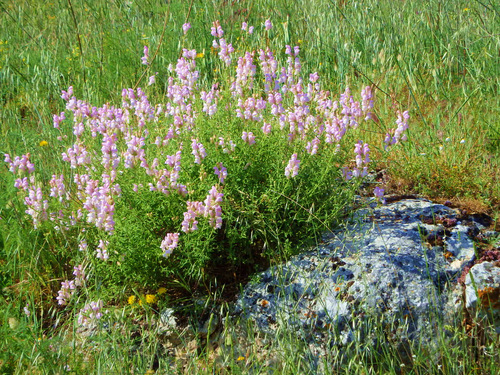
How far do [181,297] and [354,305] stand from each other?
0.91m

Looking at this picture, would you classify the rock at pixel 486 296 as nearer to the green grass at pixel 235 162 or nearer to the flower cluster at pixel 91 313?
the green grass at pixel 235 162

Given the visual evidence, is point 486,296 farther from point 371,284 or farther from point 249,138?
point 249,138

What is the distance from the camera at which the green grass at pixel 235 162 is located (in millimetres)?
2309

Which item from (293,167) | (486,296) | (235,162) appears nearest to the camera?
(486,296)

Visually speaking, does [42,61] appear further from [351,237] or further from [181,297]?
[351,237]

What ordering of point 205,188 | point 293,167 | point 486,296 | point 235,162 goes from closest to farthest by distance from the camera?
1. point 486,296
2. point 293,167
3. point 205,188
4. point 235,162

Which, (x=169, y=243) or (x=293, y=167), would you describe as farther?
(x=293, y=167)

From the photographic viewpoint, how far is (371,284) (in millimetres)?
2484

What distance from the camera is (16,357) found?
2211 millimetres

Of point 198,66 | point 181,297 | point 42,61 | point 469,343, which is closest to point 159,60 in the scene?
point 198,66

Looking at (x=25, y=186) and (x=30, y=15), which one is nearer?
(x=25, y=186)

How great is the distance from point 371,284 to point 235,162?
963 mm

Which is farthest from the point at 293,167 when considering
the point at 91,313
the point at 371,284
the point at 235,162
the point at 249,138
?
the point at 91,313

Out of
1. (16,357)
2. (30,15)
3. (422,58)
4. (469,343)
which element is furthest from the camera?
(30,15)
